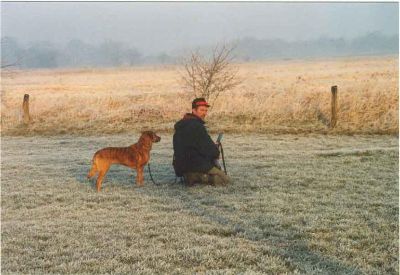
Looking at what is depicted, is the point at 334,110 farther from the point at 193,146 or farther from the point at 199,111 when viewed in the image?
the point at 193,146

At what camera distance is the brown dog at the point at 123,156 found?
382 inches

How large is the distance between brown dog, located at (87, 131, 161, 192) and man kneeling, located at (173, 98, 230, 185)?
0.56m

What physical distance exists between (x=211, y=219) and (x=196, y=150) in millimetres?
2340

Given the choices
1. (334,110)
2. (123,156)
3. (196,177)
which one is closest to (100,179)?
(123,156)

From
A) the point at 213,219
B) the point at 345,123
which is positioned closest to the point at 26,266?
the point at 213,219

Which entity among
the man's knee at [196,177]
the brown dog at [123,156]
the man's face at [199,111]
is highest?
the man's face at [199,111]

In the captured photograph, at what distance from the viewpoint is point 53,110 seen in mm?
24250

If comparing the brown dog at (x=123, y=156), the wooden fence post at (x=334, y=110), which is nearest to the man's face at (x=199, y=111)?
the brown dog at (x=123, y=156)

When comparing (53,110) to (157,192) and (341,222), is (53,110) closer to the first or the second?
(157,192)

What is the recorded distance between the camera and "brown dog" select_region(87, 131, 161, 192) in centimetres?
971

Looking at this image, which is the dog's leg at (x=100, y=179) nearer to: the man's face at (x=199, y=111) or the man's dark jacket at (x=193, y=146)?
the man's dark jacket at (x=193, y=146)

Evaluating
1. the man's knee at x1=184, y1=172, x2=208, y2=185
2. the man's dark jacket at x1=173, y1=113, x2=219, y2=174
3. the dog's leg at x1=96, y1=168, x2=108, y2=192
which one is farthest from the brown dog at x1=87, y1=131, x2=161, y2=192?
the man's knee at x1=184, y1=172, x2=208, y2=185

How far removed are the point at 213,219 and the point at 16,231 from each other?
2729 mm

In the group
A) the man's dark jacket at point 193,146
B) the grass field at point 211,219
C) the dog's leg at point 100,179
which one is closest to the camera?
the grass field at point 211,219
